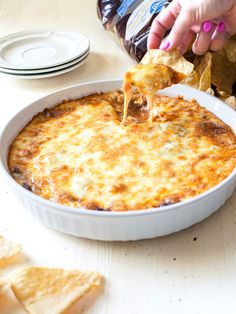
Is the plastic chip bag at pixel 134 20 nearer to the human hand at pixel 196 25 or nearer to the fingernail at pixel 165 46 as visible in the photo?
the human hand at pixel 196 25

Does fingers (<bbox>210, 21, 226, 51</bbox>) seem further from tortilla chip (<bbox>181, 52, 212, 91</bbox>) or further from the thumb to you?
the thumb

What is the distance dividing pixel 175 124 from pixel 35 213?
1.88ft

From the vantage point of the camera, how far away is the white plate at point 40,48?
7.84ft

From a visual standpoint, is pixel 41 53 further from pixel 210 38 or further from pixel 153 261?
pixel 153 261

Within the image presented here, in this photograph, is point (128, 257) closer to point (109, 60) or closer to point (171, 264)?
point (171, 264)

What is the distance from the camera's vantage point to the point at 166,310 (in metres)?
1.19

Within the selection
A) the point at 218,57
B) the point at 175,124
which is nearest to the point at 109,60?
the point at 218,57

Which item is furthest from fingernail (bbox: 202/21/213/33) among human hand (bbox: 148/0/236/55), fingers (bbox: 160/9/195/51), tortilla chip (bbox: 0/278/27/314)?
tortilla chip (bbox: 0/278/27/314)

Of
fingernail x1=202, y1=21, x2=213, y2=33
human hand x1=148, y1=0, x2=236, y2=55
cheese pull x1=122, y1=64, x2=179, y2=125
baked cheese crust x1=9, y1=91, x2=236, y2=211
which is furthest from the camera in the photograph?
fingernail x1=202, y1=21, x2=213, y2=33

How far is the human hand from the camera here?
176cm

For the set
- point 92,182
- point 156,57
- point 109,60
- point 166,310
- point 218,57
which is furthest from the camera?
point 109,60

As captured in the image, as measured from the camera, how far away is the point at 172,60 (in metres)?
1.79

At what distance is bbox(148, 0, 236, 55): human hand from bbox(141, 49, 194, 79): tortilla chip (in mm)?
34

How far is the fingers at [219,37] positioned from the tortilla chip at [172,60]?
0.21m
